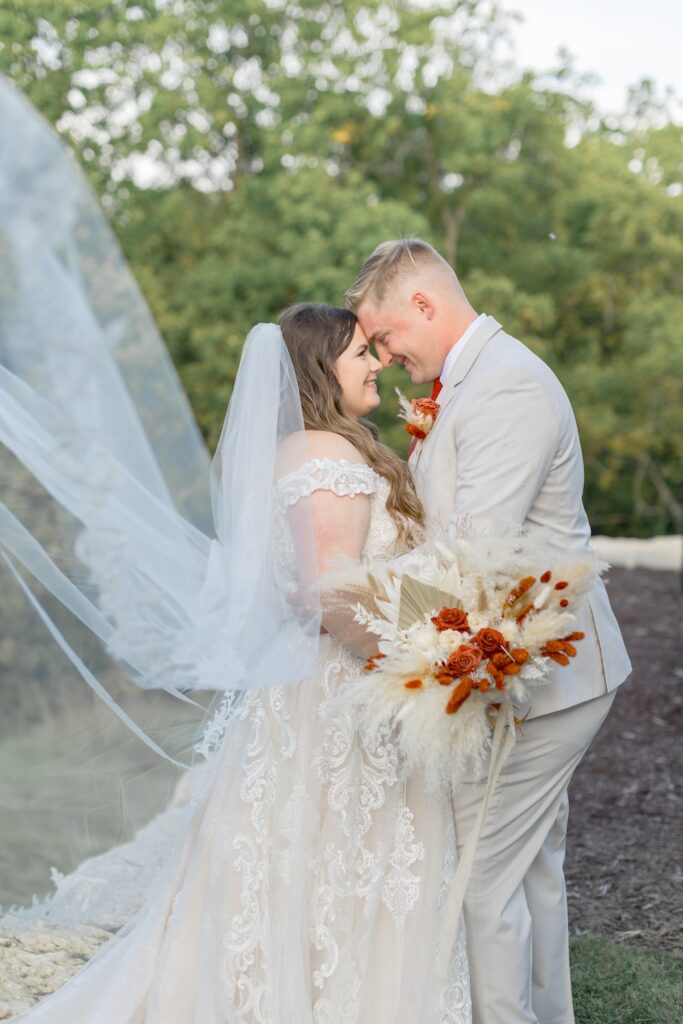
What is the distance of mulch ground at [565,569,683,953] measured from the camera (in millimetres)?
5348

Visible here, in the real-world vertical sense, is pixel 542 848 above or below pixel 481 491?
below

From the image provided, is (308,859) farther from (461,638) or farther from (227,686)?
(461,638)

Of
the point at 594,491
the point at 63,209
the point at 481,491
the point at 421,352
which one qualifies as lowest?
the point at 594,491

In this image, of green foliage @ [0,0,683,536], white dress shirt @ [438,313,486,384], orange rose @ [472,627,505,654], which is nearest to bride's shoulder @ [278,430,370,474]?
white dress shirt @ [438,313,486,384]

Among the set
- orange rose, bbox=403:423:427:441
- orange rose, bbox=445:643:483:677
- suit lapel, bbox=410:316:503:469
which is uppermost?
suit lapel, bbox=410:316:503:469

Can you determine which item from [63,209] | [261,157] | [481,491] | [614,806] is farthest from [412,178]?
[481,491]

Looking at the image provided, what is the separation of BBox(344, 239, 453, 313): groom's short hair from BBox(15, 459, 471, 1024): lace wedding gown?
677mm

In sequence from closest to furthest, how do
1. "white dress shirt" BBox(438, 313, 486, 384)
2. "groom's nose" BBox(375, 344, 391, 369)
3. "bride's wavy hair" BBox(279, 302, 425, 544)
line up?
"bride's wavy hair" BBox(279, 302, 425, 544), "white dress shirt" BBox(438, 313, 486, 384), "groom's nose" BBox(375, 344, 391, 369)

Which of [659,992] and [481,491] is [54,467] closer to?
[481,491]

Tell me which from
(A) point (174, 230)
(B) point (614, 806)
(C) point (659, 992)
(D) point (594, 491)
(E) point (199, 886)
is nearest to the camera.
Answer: (E) point (199, 886)

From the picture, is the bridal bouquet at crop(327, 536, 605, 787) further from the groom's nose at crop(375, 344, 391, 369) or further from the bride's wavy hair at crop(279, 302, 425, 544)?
the groom's nose at crop(375, 344, 391, 369)

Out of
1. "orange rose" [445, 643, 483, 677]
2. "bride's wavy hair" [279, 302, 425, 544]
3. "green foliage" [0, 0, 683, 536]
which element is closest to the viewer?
"orange rose" [445, 643, 483, 677]

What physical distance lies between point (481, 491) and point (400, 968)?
1381mm

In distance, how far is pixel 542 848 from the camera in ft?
12.3
